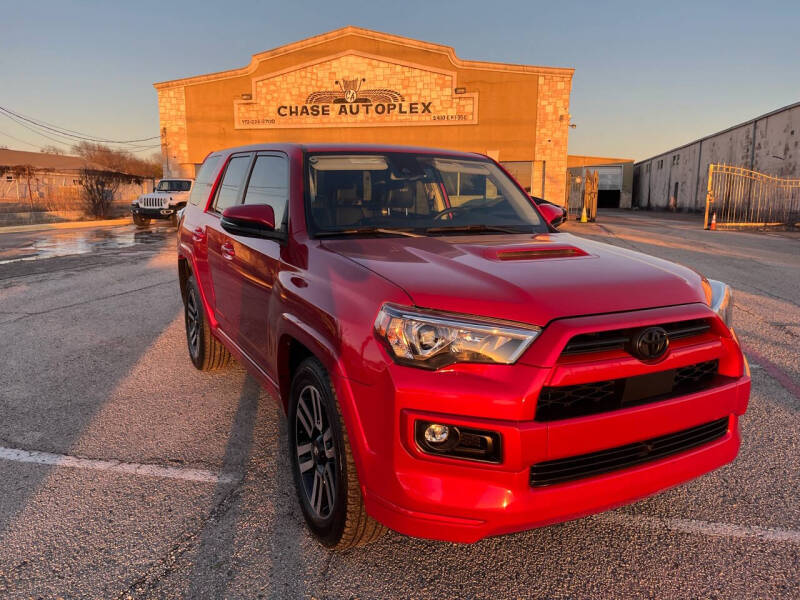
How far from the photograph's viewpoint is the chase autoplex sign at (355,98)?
102 ft

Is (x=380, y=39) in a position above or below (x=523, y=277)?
above

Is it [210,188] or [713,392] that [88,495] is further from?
[713,392]

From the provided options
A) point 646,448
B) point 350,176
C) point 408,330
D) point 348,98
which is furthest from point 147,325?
point 348,98

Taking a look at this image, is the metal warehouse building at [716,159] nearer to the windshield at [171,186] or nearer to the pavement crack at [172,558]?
the windshield at [171,186]

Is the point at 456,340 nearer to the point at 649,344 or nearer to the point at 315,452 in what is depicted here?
Answer: the point at 649,344

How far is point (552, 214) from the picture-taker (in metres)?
4.02

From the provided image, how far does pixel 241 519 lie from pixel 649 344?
196 centimetres

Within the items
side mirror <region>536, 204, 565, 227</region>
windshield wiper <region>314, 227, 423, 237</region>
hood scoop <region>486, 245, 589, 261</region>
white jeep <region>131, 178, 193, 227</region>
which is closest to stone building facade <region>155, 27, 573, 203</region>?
white jeep <region>131, 178, 193, 227</region>

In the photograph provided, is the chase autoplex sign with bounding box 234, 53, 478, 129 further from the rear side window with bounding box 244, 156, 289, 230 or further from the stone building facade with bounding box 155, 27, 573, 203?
the rear side window with bounding box 244, 156, 289, 230

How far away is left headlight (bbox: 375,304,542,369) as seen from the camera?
1968mm

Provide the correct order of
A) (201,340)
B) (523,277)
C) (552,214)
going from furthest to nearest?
(201,340) < (552,214) < (523,277)

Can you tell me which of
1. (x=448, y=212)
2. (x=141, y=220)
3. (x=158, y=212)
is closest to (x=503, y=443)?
(x=448, y=212)

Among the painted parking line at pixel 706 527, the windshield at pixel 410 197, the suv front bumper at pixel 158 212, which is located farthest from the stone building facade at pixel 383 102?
the painted parking line at pixel 706 527

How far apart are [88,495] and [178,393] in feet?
4.91
